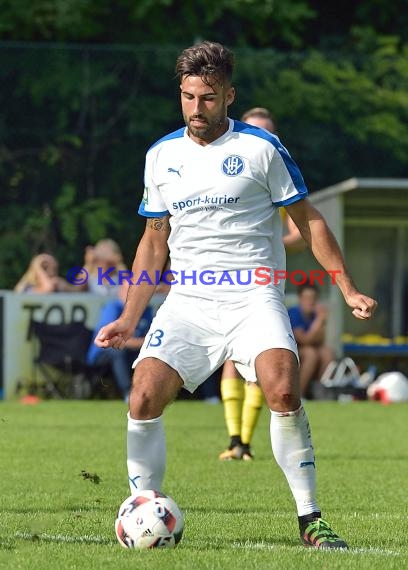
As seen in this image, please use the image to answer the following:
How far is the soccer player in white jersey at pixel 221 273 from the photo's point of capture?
5.86 m

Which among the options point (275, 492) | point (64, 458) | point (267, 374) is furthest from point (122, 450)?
point (267, 374)

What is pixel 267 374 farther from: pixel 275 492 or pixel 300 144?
pixel 300 144

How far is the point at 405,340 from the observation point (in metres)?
19.8

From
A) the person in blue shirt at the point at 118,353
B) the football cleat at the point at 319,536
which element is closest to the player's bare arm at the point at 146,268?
the football cleat at the point at 319,536

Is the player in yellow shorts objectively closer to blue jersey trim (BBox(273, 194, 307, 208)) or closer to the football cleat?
blue jersey trim (BBox(273, 194, 307, 208))

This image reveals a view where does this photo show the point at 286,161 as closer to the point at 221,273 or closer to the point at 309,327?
the point at 221,273

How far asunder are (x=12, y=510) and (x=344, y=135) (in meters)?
15.1

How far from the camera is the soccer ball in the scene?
575cm

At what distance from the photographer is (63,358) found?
687 inches

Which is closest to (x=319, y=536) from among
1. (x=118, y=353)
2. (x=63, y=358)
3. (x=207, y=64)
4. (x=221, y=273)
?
(x=221, y=273)

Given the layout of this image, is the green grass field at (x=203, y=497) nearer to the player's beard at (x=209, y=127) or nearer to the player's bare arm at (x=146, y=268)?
the player's bare arm at (x=146, y=268)

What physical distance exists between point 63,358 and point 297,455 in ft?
38.6

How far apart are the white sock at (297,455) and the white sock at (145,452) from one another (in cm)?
49

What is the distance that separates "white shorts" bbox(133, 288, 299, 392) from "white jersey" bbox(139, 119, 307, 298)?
0.23 ft
